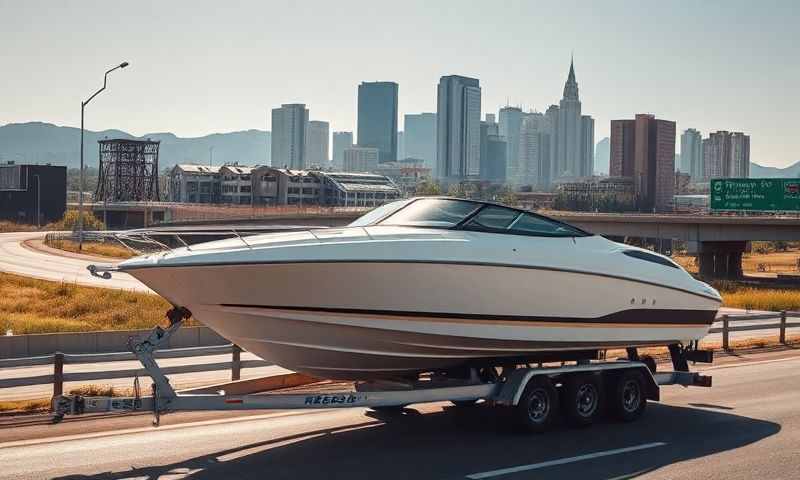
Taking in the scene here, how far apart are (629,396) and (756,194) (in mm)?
59097

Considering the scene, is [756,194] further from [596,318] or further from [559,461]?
[559,461]

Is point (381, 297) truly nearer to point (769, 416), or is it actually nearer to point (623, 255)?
point (623, 255)

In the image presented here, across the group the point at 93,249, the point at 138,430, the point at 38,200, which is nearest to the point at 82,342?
the point at 138,430

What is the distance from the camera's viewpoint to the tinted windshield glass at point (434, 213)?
41.6 feet

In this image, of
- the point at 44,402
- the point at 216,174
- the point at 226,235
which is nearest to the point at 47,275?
the point at 44,402

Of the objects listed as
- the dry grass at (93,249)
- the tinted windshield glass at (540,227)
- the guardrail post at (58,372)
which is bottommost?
the guardrail post at (58,372)

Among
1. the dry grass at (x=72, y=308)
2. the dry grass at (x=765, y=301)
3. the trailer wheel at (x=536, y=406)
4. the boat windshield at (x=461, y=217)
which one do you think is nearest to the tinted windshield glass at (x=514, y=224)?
the boat windshield at (x=461, y=217)

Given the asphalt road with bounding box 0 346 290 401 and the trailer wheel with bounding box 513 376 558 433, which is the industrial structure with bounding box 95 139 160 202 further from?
the trailer wheel with bounding box 513 376 558 433

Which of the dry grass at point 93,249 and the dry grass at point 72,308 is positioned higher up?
the dry grass at point 93,249

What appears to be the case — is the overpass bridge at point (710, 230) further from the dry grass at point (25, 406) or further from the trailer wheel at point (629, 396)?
the dry grass at point (25, 406)

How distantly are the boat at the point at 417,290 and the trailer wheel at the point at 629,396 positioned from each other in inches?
18.5

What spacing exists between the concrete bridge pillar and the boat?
5856 cm

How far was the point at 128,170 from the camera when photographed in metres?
146

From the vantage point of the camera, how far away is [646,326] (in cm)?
1430
